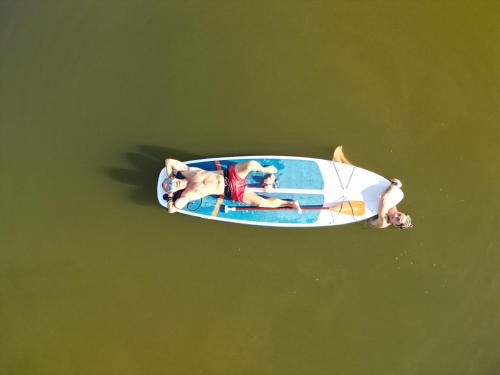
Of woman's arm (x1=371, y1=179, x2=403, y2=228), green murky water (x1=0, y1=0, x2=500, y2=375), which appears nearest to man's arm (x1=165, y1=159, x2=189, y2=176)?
green murky water (x1=0, y1=0, x2=500, y2=375)

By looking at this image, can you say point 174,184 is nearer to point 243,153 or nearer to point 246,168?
point 246,168

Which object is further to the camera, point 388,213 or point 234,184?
point 388,213

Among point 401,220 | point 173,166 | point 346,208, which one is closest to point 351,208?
point 346,208

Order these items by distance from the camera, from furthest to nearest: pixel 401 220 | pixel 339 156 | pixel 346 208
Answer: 1. pixel 339 156
2. pixel 346 208
3. pixel 401 220

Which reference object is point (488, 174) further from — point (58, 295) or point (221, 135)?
point (58, 295)

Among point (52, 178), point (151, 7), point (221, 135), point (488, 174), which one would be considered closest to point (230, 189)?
point (221, 135)

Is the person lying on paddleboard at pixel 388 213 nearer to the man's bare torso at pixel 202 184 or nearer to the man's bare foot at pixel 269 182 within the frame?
the man's bare foot at pixel 269 182
